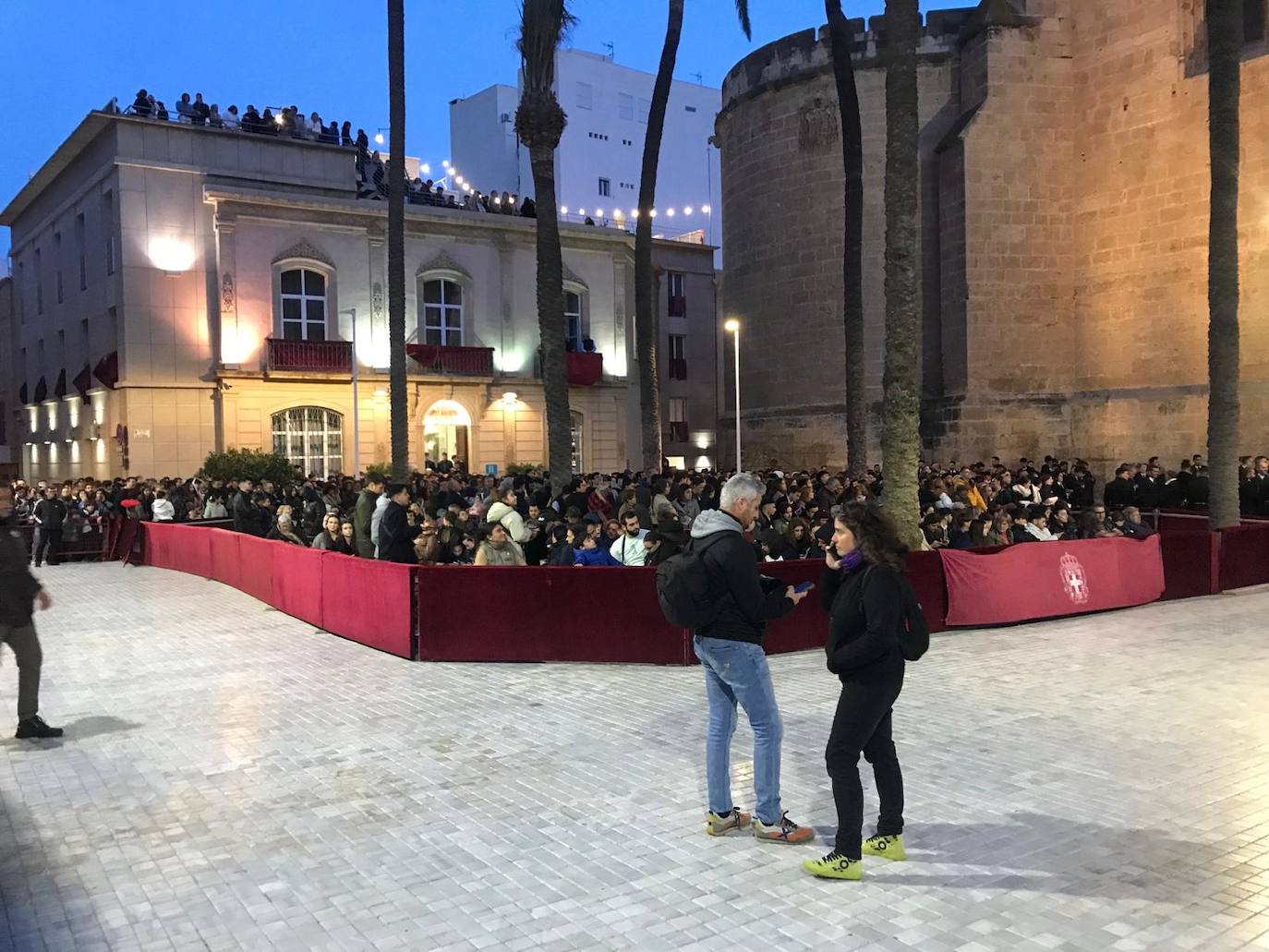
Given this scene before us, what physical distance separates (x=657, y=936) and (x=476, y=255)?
104 ft

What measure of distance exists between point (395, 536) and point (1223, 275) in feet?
40.1

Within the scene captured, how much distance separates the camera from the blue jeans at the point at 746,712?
5262 millimetres

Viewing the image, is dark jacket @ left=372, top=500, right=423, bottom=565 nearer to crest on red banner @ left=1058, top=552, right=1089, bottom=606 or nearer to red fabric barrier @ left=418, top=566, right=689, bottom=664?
red fabric barrier @ left=418, top=566, right=689, bottom=664

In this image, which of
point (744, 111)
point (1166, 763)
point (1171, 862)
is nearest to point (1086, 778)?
point (1166, 763)

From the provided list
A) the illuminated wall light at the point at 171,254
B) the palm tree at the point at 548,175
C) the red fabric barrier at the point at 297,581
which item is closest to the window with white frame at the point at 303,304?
the illuminated wall light at the point at 171,254

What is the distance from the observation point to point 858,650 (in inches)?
192

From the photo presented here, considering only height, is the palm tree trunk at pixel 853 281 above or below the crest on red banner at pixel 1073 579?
above

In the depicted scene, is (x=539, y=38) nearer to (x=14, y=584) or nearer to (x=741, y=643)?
(x=14, y=584)

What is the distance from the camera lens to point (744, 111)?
30156mm

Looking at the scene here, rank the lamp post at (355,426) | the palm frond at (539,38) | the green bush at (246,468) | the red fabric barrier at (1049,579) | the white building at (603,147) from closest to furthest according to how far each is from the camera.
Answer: the red fabric barrier at (1049,579)
the palm frond at (539,38)
the green bush at (246,468)
the lamp post at (355,426)
the white building at (603,147)

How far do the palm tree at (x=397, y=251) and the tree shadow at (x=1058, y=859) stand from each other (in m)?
16.0

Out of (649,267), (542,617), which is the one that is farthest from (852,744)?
(649,267)

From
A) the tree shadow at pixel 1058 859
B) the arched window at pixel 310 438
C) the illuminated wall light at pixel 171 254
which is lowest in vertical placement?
the tree shadow at pixel 1058 859

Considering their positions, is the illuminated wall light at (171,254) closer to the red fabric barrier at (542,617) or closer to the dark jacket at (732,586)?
the red fabric barrier at (542,617)
